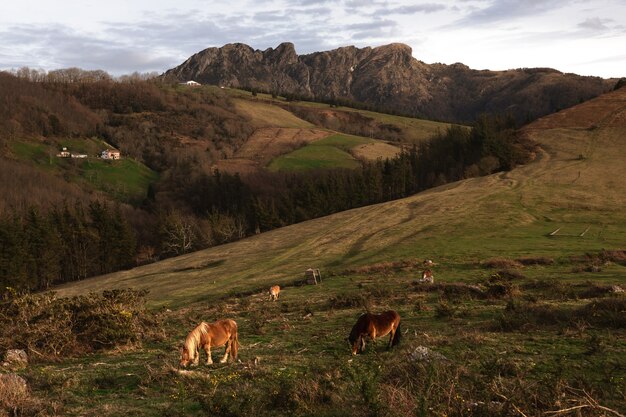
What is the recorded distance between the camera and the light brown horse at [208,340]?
15.1m

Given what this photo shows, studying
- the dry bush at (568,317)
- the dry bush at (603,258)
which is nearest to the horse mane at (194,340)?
the dry bush at (568,317)

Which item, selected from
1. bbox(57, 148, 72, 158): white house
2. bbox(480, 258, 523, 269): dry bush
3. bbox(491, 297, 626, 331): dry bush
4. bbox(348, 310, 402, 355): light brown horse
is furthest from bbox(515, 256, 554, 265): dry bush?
bbox(57, 148, 72, 158): white house

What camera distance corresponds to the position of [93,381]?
1384cm

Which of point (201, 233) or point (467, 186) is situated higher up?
point (467, 186)

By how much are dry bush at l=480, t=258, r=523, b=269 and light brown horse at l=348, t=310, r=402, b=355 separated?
23606mm

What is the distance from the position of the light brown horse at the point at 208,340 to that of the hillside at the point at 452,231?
22.9 m

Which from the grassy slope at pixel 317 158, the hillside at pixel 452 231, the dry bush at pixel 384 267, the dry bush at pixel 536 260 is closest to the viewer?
the dry bush at pixel 536 260

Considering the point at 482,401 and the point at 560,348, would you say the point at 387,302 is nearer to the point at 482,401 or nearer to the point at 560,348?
the point at 560,348

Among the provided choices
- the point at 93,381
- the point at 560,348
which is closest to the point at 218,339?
the point at 93,381

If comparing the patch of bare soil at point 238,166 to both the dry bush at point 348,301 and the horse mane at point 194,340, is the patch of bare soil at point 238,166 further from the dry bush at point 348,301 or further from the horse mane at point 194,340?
the horse mane at point 194,340

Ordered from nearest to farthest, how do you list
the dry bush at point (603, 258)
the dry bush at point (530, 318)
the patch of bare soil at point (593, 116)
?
the dry bush at point (530, 318) < the dry bush at point (603, 258) < the patch of bare soil at point (593, 116)

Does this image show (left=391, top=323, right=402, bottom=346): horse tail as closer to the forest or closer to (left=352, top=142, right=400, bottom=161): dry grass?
the forest

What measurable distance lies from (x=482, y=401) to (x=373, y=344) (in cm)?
777

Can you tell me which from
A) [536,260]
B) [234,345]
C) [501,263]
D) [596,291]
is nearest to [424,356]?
[234,345]
